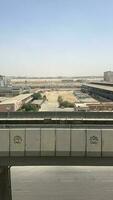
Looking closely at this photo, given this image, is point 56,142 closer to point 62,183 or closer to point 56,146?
point 56,146

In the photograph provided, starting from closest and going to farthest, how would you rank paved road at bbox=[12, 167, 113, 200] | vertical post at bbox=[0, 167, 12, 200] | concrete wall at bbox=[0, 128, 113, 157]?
concrete wall at bbox=[0, 128, 113, 157], vertical post at bbox=[0, 167, 12, 200], paved road at bbox=[12, 167, 113, 200]

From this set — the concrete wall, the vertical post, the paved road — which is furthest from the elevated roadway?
the paved road

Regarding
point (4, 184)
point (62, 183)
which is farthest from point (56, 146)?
point (62, 183)

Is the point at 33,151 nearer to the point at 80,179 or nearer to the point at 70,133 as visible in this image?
the point at 70,133

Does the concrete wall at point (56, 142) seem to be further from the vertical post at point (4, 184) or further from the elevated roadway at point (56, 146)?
the vertical post at point (4, 184)

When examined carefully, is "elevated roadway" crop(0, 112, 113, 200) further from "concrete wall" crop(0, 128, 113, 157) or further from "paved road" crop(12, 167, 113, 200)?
"paved road" crop(12, 167, 113, 200)

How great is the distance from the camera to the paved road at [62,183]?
18703 millimetres

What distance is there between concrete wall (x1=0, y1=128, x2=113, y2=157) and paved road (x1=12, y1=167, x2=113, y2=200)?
8027 mm

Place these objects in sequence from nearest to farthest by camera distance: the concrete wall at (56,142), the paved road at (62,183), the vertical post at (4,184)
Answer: the concrete wall at (56,142), the vertical post at (4,184), the paved road at (62,183)

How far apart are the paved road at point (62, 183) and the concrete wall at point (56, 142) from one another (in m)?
8.03

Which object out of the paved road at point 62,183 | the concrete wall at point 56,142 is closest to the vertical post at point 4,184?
the concrete wall at point 56,142

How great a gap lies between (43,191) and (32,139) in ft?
30.8

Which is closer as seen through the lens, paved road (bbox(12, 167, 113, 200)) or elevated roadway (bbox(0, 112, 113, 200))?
elevated roadway (bbox(0, 112, 113, 200))

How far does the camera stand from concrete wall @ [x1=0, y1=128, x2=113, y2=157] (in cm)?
1076
